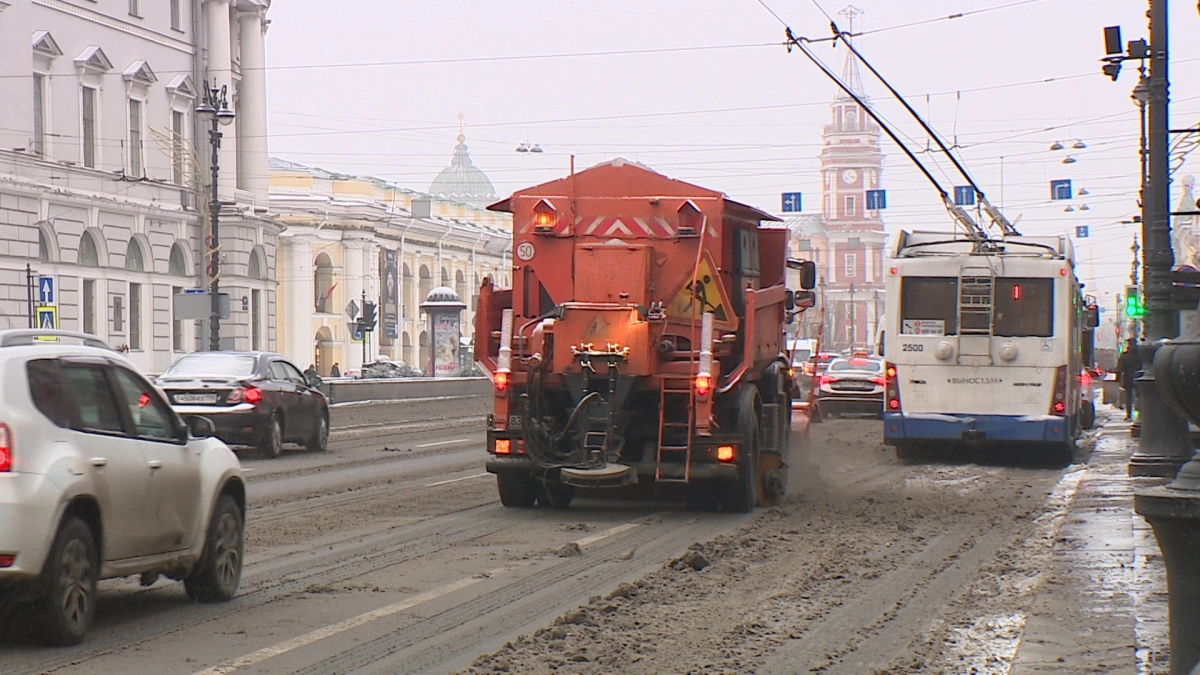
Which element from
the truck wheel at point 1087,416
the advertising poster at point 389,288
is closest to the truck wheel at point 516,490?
the truck wheel at point 1087,416

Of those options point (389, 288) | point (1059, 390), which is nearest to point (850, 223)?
point (389, 288)

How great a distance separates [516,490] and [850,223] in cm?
17707

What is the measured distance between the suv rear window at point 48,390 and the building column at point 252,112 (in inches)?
2176

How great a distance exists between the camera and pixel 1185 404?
497 centimetres

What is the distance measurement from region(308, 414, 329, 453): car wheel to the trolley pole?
12.3m

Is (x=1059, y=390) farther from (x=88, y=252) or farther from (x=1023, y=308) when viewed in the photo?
(x=88, y=252)

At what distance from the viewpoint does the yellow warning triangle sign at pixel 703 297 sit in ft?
49.6

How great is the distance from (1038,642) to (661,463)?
675 centimetres

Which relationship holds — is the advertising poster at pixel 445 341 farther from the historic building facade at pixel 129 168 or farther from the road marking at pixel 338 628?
the road marking at pixel 338 628

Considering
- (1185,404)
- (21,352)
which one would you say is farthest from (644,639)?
(1185,404)

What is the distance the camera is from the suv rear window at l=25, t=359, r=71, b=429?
7.82 meters

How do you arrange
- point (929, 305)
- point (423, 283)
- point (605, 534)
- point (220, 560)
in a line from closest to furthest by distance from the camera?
point (220, 560) < point (605, 534) < point (929, 305) < point (423, 283)

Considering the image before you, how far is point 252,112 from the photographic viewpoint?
206ft

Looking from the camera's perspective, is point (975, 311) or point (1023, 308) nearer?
point (1023, 308)
